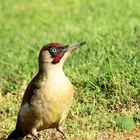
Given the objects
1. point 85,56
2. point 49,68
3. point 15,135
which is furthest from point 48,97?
point 85,56

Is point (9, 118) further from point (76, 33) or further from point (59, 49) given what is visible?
point (76, 33)

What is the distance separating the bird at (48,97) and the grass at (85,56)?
0.48 meters

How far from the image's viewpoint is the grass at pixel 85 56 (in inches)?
335

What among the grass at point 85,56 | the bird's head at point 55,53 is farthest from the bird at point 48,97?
the grass at point 85,56

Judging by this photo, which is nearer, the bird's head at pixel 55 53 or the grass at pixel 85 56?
the bird's head at pixel 55 53

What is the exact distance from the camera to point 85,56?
10.3 metres

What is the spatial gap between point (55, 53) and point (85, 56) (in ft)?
8.56

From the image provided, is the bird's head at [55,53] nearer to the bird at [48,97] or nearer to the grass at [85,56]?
the bird at [48,97]

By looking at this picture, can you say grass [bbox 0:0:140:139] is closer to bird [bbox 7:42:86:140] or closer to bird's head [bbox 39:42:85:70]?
bird [bbox 7:42:86:140]

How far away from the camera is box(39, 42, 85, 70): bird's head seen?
775 centimetres

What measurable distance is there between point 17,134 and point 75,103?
3.60 ft

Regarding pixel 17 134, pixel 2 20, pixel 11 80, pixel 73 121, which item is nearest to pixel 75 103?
pixel 73 121

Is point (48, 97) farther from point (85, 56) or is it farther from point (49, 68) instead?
point (85, 56)

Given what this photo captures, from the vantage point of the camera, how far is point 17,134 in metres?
8.03
